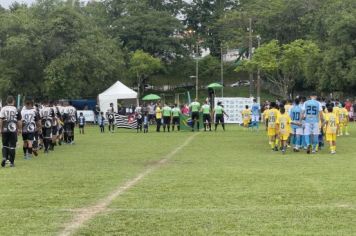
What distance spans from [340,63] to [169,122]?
22.2 meters

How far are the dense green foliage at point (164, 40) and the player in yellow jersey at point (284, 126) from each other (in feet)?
93.0

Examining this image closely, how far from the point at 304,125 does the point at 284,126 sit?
64 cm

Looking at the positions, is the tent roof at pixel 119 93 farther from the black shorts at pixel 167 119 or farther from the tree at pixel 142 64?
the tree at pixel 142 64

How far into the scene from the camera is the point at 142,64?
2427 inches

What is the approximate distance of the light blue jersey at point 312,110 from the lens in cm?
1844

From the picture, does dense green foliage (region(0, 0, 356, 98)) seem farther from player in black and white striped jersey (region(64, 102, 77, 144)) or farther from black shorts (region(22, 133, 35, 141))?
black shorts (region(22, 133, 35, 141))

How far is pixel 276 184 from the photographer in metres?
10.9

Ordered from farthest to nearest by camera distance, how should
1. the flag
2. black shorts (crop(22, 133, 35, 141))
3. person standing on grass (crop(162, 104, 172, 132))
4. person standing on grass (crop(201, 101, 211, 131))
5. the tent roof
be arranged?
the tent roof
the flag
person standing on grass (crop(162, 104, 172, 132))
person standing on grass (crop(201, 101, 211, 131))
black shorts (crop(22, 133, 35, 141))

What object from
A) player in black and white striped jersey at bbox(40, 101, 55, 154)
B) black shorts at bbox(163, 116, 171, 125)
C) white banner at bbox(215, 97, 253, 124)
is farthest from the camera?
white banner at bbox(215, 97, 253, 124)

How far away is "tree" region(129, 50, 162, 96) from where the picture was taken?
6166cm

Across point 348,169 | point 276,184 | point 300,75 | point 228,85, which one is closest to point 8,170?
point 276,184

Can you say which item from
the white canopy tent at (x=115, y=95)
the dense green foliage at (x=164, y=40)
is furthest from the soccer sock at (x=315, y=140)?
the dense green foliage at (x=164, y=40)

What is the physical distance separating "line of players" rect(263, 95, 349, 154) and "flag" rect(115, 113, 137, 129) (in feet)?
53.9

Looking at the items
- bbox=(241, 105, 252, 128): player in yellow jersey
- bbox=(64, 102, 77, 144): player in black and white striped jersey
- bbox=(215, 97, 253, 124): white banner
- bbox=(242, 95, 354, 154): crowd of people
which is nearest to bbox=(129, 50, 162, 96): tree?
bbox=(215, 97, 253, 124): white banner
